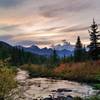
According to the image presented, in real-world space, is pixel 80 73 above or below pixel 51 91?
above

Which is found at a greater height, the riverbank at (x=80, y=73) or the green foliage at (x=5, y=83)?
the green foliage at (x=5, y=83)

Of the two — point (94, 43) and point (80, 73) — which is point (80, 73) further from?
point (94, 43)

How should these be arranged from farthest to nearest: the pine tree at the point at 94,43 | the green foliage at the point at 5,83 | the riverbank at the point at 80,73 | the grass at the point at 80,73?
the pine tree at the point at 94,43 → the grass at the point at 80,73 → the riverbank at the point at 80,73 → the green foliage at the point at 5,83

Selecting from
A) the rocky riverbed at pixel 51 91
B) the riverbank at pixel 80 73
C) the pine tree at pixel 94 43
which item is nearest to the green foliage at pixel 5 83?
the rocky riverbed at pixel 51 91

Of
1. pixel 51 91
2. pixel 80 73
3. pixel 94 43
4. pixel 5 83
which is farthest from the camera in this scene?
pixel 94 43

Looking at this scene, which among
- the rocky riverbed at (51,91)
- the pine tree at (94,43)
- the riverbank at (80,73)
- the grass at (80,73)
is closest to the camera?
the rocky riverbed at (51,91)

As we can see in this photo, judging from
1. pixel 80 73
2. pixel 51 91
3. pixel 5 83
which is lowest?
pixel 51 91

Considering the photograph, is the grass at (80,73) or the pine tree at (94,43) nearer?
the grass at (80,73)

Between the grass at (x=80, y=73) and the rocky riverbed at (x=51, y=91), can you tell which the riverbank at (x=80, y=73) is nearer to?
the grass at (x=80, y=73)

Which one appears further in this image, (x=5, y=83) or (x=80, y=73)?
(x=80, y=73)

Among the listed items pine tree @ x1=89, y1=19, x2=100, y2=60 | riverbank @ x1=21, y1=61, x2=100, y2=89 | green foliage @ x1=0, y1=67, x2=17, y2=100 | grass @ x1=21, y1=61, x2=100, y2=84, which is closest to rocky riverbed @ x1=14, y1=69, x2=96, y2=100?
green foliage @ x1=0, y1=67, x2=17, y2=100

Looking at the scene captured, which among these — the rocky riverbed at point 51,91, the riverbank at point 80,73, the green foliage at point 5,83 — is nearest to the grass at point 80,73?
the riverbank at point 80,73

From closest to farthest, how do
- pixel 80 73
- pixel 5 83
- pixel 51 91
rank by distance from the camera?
pixel 5 83 < pixel 51 91 < pixel 80 73

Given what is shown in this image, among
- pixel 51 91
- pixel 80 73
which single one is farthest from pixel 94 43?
pixel 51 91
